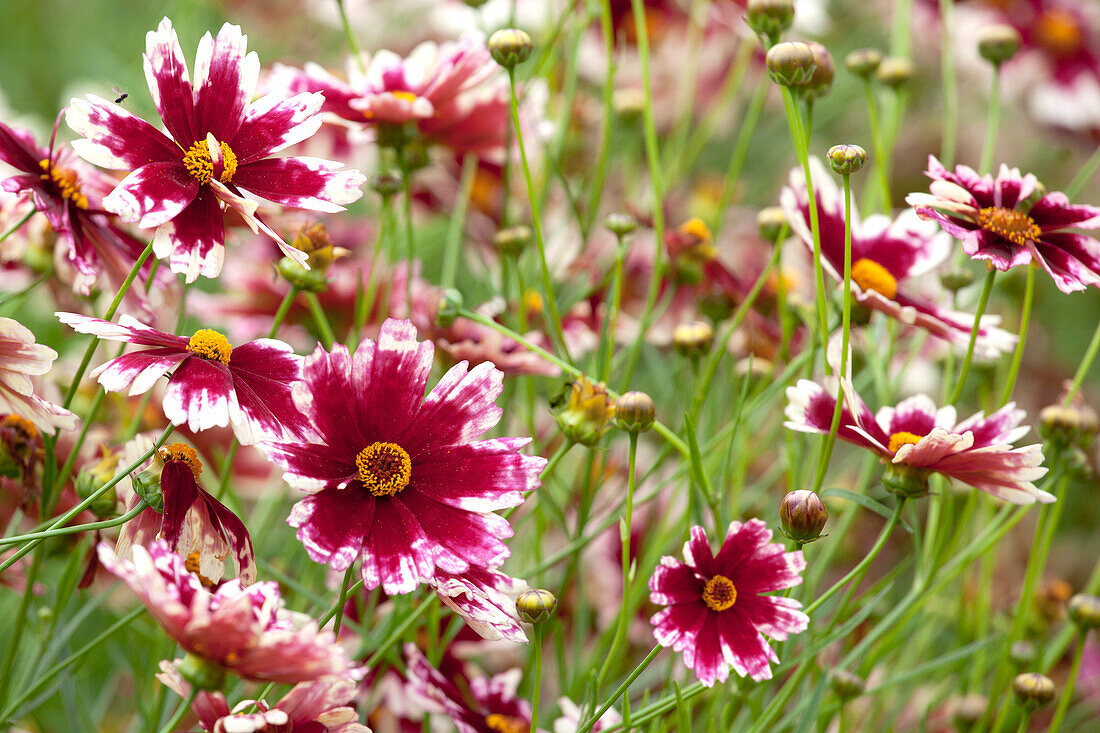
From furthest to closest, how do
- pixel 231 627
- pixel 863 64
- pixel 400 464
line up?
pixel 863 64 < pixel 400 464 < pixel 231 627

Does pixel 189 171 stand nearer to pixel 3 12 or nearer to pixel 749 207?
pixel 749 207

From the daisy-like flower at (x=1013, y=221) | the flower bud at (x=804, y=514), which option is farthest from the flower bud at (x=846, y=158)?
the flower bud at (x=804, y=514)

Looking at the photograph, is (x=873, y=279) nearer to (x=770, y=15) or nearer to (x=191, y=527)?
(x=770, y=15)

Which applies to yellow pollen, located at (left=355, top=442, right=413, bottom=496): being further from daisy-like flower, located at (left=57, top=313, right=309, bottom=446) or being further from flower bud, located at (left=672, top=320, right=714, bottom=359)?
flower bud, located at (left=672, top=320, right=714, bottom=359)

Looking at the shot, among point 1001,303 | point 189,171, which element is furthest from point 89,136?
point 1001,303

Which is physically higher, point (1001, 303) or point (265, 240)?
point (265, 240)

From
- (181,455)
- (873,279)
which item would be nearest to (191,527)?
(181,455)
